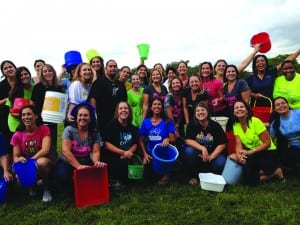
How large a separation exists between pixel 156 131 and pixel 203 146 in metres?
0.74

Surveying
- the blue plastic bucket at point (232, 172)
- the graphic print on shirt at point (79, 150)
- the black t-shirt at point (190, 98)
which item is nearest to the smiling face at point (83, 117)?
the graphic print on shirt at point (79, 150)

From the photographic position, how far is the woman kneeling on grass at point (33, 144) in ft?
14.9

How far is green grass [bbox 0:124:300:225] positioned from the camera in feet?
12.4

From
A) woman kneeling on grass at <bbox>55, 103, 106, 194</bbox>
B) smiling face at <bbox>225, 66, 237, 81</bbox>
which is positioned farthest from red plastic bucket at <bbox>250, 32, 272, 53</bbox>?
woman kneeling on grass at <bbox>55, 103, 106, 194</bbox>

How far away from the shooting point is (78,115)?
183 inches

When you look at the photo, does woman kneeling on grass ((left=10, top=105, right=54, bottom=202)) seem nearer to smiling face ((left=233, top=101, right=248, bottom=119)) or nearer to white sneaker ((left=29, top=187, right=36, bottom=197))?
white sneaker ((left=29, top=187, right=36, bottom=197))

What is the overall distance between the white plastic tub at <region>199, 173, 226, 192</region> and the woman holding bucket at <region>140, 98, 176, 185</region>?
629mm

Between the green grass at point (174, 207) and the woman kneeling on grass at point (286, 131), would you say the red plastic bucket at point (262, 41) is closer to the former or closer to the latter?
the woman kneeling on grass at point (286, 131)

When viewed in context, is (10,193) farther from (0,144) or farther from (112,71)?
(112,71)

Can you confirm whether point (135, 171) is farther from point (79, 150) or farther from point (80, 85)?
point (80, 85)

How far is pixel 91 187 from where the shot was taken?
4.47 m

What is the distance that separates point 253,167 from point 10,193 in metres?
3.48

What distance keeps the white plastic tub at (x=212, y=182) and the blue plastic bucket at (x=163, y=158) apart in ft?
1.55

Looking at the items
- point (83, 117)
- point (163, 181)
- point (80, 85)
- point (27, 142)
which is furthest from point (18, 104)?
point (163, 181)
